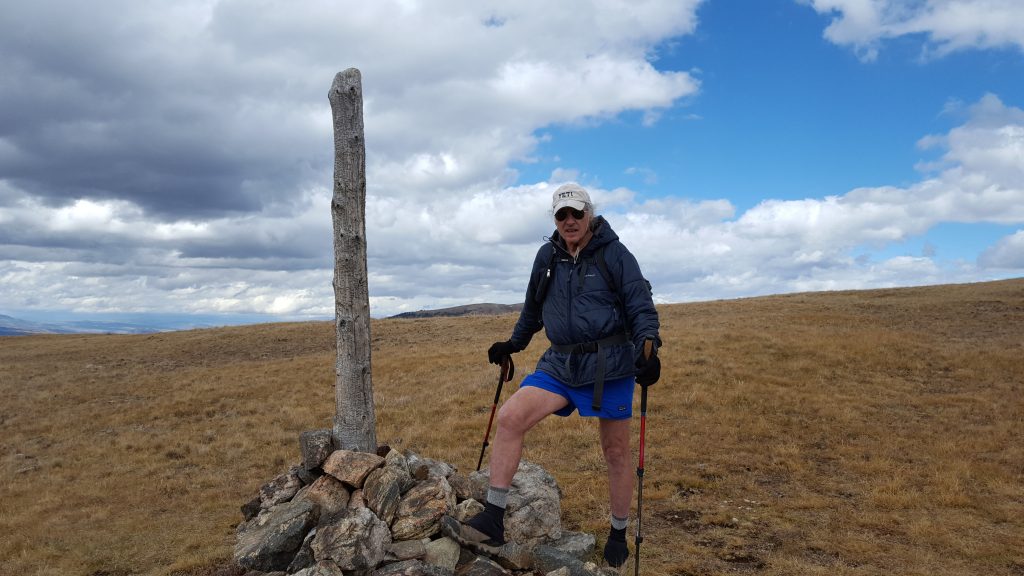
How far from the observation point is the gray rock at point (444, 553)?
19.1 feet

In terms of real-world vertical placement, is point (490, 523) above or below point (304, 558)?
above

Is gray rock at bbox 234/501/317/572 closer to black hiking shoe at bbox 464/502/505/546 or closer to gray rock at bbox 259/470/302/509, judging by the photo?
gray rock at bbox 259/470/302/509

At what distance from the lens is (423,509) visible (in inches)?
255

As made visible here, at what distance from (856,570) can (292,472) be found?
22.8ft

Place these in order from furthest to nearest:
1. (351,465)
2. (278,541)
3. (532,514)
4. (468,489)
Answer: (468,489)
(351,465)
(532,514)
(278,541)

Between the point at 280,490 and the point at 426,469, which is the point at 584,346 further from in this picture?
the point at 280,490

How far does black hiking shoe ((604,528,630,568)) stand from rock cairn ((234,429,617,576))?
12.5 inches

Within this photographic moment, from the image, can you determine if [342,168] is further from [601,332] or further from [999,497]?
[999,497]

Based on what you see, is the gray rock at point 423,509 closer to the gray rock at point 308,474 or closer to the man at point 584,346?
the man at point 584,346

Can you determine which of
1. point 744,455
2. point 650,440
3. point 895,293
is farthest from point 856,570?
point 895,293

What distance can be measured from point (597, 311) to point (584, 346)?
338mm

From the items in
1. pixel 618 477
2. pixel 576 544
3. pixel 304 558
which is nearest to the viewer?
pixel 618 477

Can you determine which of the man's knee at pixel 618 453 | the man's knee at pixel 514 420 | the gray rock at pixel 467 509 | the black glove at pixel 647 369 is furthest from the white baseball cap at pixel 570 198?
the gray rock at pixel 467 509

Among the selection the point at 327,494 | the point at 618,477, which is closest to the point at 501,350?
the point at 618,477
